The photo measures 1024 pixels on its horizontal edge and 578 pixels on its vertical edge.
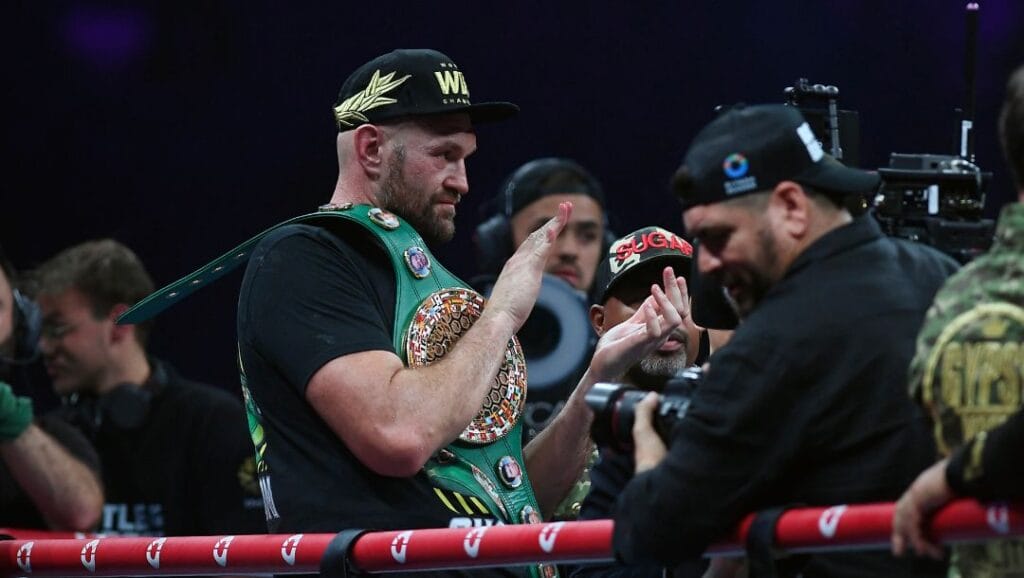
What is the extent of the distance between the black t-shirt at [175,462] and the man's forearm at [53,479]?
0.36 metres

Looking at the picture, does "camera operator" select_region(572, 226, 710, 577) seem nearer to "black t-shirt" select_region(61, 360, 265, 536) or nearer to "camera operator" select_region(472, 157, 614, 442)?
"camera operator" select_region(472, 157, 614, 442)

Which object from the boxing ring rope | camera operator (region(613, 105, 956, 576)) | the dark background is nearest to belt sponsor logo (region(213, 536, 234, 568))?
the boxing ring rope

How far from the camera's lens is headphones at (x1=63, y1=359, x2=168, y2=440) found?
474 cm

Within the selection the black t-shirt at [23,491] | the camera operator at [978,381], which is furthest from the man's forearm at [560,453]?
the black t-shirt at [23,491]

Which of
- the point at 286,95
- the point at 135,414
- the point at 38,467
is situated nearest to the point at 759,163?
the point at 38,467

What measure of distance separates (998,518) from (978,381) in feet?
0.49

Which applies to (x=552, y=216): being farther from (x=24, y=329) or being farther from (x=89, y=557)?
(x=89, y=557)

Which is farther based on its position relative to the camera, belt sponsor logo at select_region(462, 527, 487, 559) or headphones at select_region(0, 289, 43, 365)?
headphones at select_region(0, 289, 43, 365)

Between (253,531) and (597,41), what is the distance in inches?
84.0

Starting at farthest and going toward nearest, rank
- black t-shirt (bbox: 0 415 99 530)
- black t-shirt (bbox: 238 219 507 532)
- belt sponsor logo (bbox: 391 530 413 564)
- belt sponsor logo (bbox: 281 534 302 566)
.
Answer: black t-shirt (bbox: 0 415 99 530), black t-shirt (bbox: 238 219 507 532), belt sponsor logo (bbox: 281 534 302 566), belt sponsor logo (bbox: 391 530 413 564)

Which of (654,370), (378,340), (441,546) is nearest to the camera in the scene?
(441,546)

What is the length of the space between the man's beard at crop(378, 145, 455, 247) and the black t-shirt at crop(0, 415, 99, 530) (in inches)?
69.5

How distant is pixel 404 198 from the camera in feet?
9.57

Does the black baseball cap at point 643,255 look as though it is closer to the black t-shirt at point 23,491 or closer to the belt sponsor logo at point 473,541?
the belt sponsor logo at point 473,541
